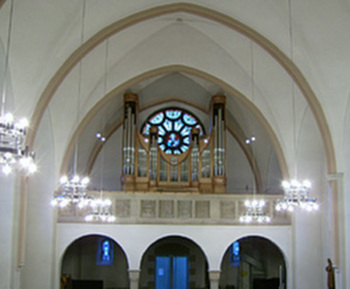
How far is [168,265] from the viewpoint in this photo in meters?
24.3

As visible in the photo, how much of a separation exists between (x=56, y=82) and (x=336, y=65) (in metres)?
8.53

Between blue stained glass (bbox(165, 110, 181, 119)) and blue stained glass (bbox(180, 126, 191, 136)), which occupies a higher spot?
blue stained glass (bbox(165, 110, 181, 119))

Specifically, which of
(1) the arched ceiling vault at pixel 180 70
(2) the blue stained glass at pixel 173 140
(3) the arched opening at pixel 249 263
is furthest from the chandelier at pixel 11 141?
(3) the arched opening at pixel 249 263

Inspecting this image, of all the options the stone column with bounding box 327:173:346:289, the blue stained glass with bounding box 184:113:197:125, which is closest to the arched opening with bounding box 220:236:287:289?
the blue stained glass with bounding box 184:113:197:125

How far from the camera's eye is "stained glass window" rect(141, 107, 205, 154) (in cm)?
2512

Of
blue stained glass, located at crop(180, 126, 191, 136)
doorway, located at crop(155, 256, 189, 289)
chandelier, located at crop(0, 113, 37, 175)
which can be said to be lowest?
doorway, located at crop(155, 256, 189, 289)

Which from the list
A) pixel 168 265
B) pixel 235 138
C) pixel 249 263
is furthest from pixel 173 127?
pixel 249 263

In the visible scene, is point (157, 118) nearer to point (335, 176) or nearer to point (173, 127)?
point (173, 127)

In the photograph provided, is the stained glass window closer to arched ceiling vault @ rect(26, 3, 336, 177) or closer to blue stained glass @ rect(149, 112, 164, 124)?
blue stained glass @ rect(149, 112, 164, 124)

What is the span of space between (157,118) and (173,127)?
944mm

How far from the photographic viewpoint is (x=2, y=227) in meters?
14.7

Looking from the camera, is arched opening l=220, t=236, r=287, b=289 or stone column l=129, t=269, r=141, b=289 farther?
arched opening l=220, t=236, r=287, b=289

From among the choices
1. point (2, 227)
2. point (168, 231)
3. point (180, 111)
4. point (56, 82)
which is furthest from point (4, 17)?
point (180, 111)

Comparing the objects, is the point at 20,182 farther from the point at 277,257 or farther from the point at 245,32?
the point at 277,257
